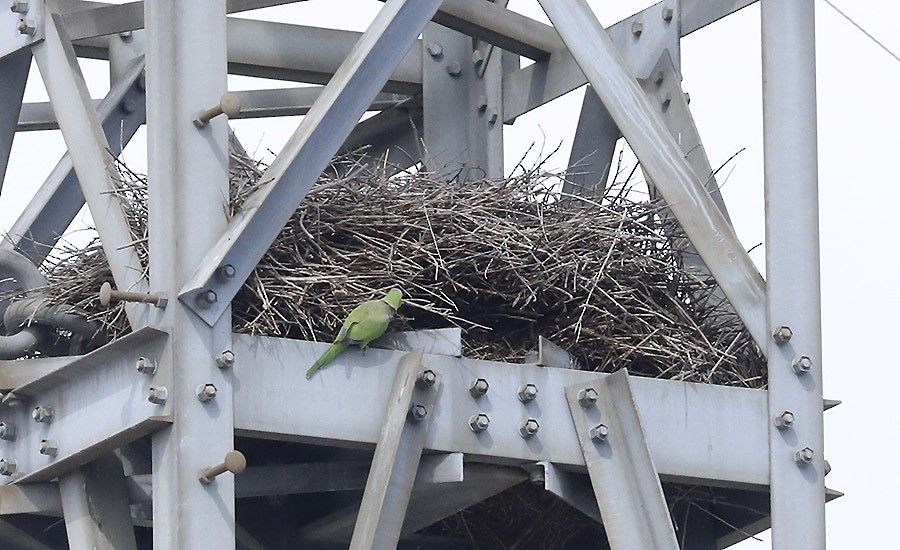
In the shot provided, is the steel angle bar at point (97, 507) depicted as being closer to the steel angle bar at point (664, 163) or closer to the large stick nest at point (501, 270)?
the large stick nest at point (501, 270)

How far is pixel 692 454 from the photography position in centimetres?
686

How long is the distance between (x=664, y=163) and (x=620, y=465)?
3.25 feet

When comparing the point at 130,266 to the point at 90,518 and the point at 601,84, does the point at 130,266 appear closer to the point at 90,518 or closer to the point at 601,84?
the point at 90,518

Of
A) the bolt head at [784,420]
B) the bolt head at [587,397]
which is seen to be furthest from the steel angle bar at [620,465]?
the bolt head at [784,420]

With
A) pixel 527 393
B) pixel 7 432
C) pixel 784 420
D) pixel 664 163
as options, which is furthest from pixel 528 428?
pixel 7 432

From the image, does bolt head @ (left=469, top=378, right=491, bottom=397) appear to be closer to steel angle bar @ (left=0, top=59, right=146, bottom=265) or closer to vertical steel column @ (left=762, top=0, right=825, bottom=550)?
vertical steel column @ (left=762, top=0, right=825, bottom=550)

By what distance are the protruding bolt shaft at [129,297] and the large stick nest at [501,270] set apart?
589 millimetres

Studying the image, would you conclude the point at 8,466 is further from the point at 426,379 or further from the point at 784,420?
the point at 784,420

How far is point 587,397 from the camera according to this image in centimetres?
676

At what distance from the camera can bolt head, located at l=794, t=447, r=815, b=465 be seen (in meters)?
6.88

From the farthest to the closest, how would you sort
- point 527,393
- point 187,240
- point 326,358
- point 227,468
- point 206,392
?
1. point 527,393
2. point 326,358
3. point 187,240
4. point 206,392
5. point 227,468

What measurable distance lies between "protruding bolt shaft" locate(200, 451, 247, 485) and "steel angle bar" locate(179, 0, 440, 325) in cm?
42

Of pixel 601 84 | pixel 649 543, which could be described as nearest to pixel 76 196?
pixel 601 84

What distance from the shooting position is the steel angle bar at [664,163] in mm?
6984
